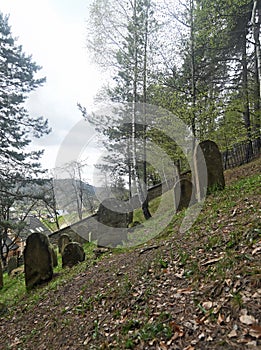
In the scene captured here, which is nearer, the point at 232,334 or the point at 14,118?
the point at 232,334

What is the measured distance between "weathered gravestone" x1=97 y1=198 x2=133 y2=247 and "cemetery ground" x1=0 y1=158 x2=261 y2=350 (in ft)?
6.64

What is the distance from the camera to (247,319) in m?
2.10

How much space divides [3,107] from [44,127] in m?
2.17

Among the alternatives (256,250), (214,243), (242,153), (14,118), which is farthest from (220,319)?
(14,118)

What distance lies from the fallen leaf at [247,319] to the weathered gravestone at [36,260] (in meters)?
5.30

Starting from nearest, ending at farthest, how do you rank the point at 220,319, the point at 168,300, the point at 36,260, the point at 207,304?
the point at 220,319
the point at 207,304
the point at 168,300
the point at 36,260

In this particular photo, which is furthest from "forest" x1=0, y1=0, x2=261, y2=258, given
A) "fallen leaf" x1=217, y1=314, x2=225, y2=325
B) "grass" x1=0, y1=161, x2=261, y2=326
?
"fallen leaf" x1=217, y1=314, x2=225, y2=325

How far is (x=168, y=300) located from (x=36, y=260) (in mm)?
4579

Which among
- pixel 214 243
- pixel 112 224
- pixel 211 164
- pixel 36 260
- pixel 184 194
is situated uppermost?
pixel 211 164

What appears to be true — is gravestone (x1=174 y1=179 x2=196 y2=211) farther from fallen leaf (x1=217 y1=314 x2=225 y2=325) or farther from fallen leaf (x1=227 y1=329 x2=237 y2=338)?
fallen leaf (x1=227 y1=329 x2=237 y2=338)

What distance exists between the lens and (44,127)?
43.1 ft

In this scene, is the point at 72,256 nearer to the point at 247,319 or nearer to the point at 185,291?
the point at 185,291

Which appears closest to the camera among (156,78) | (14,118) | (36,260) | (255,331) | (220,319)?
(255,331)

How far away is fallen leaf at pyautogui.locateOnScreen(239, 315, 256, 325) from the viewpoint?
6.76 feet
